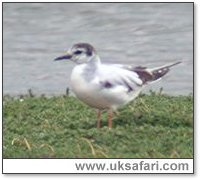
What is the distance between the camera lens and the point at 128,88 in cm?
725

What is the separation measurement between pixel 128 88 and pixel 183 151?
0.68 m

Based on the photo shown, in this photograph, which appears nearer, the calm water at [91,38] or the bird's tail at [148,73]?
the bird's tail at [148,73]

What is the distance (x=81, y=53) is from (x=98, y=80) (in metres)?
0.25

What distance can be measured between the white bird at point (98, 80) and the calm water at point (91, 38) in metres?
1.92

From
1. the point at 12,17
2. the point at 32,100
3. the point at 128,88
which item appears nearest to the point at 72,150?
the point at 128,88

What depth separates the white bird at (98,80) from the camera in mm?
7094

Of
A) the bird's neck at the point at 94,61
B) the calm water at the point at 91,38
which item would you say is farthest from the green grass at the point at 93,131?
the calm water at the point at 91,38

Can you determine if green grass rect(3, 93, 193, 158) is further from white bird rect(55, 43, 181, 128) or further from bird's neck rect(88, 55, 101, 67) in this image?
bird's neck rect(88, 55, 101, 67)

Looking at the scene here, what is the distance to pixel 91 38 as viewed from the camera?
992cm

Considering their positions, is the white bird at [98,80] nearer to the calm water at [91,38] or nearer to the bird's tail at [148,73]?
the bird's tail at [148,73]

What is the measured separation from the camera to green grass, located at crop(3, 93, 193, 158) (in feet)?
23.0

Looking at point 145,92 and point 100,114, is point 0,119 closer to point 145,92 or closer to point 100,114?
point 100,114

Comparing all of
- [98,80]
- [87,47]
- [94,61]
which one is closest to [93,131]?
[98,80]

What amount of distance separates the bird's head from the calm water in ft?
6.69
